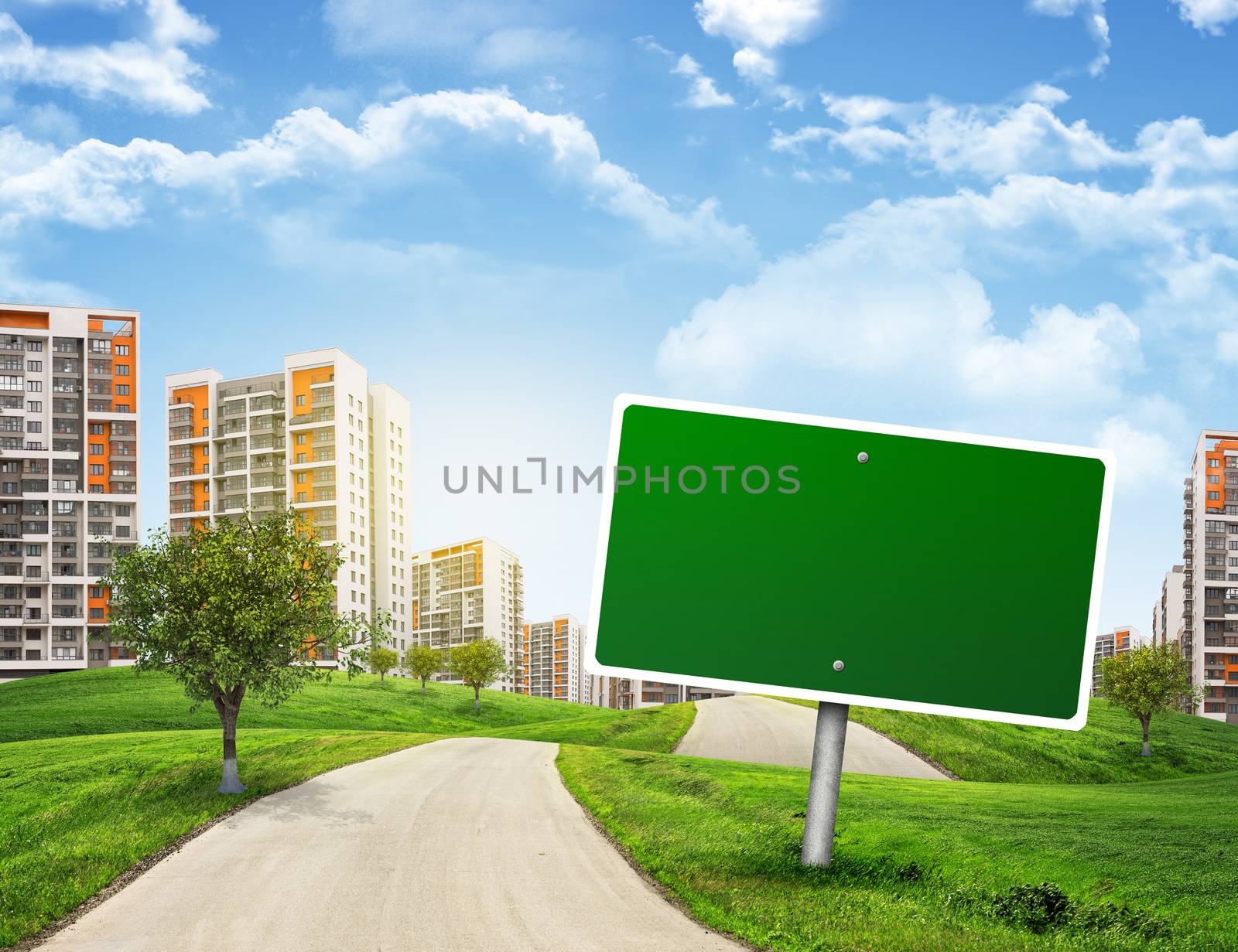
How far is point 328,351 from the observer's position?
115 metres

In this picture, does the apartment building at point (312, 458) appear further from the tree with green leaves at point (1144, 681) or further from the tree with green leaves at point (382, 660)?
the tree with green leaves at point (1144, 681)

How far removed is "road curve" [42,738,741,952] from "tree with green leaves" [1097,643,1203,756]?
4039 cm

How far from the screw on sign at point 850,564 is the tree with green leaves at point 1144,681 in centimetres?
5238

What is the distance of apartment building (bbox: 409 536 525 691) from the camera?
186375mm

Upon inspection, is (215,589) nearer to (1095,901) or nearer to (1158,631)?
(1095,901)

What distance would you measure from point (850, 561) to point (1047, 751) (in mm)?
47312

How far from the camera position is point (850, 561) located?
7.56 meters

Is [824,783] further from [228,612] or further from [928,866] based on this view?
[228,612]

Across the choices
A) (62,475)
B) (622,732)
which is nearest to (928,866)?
(622,732)

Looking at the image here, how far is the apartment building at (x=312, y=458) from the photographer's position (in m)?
113

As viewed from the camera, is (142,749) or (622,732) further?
(622,732)

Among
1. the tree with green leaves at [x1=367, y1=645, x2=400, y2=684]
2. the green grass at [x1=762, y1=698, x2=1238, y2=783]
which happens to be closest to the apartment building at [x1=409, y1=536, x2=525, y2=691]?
the tree with green leaves at [x1=367, y1=645, x2=400, y2=684]

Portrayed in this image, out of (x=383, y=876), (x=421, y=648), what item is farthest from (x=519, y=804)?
(x=421, y=648)

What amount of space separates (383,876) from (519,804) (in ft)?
26.0
